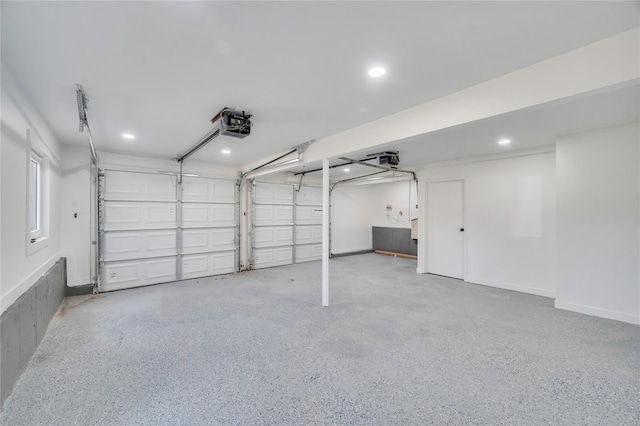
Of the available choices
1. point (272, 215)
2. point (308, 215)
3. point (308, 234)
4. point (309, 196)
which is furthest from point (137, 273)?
point (309, 196)

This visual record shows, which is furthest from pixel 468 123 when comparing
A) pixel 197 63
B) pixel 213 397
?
pixel 213 397

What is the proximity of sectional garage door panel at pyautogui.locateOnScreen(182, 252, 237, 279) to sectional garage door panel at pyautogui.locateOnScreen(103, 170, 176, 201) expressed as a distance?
4.31 ft

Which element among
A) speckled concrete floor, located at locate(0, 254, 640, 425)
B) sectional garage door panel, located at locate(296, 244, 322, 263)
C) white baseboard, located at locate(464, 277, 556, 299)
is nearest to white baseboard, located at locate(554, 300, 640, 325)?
speckled concrete floor, located at locate(0, 254, 640, 425)

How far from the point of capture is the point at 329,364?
7.59 ft

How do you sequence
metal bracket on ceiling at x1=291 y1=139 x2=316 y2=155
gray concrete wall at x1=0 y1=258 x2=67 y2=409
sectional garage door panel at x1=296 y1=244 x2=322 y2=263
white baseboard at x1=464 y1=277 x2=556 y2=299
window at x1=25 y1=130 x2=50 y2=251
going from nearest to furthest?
gray concrete wall at x1=0 y1=258 x2=67 y2=409 < window at x1=25 y1=130 x2=50 y2=251 < metal bracket on ceiling at x1=291 y1=139 x2=316 y2=155 < white baseboard at x1=464 y1=277 x2=556 y2=299 < sectional garage door panel at x1=296 y1=244 x2=322 y2=263

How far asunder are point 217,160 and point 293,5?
15.0ft

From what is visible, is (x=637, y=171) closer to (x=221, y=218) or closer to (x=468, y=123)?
(x=468, y=123)

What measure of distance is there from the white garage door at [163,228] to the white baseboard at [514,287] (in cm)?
500

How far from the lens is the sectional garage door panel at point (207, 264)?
5.46 m

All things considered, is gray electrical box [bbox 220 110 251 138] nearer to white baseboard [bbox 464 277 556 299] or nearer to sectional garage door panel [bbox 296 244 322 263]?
sectional garage door panel [bbox 296 244 322 263]

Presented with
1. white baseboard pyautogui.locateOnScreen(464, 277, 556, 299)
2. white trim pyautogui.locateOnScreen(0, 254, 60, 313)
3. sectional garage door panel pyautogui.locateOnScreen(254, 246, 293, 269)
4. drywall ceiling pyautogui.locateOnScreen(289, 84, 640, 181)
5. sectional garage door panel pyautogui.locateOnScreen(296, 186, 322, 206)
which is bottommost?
white baseboard pyautogui.locateOnScreen(464, 277, 556, 299)

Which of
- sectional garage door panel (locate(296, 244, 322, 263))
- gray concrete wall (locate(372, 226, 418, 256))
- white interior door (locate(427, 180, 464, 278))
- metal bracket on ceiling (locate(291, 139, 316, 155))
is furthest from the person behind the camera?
gray concrete wall (locate(372, 226, 418, 256))

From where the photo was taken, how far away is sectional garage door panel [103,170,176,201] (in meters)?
4.72

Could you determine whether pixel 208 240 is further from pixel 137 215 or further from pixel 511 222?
pixel 511 222
